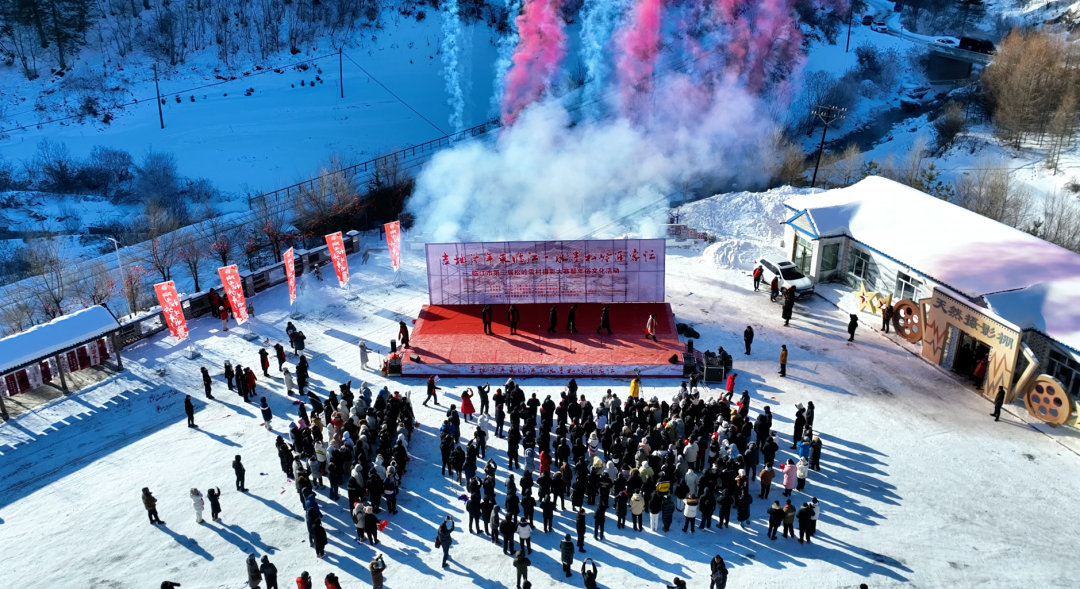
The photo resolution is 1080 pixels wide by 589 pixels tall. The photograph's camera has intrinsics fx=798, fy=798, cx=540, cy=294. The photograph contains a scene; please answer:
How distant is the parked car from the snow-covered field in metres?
2.15

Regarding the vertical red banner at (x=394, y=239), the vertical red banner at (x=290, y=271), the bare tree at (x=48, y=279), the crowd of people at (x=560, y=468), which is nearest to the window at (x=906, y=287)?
the crowd of people at (x=560, y=468)

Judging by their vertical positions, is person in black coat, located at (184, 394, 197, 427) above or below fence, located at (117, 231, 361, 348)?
below

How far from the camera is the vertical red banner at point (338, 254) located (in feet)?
95.2

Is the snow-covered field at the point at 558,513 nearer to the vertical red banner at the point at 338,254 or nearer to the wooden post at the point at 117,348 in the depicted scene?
the wooden post at the point at 117,348

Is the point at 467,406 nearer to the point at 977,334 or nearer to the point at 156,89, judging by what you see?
the point at 977,334

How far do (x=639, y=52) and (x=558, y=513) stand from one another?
1201 inches

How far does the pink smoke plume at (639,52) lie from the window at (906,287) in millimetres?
18524

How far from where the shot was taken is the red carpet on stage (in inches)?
954

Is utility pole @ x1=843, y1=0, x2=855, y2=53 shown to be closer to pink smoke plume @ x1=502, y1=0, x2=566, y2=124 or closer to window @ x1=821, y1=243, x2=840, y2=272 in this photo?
pink smoke plume @ x1=502, y1=0, x2=566, y2=124

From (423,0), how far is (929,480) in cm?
5258

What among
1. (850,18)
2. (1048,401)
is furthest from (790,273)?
(850,18)

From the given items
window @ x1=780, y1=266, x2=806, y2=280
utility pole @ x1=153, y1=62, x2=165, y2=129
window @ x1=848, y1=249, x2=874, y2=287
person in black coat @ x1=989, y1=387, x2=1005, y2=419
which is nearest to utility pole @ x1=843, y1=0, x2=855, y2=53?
window @ x1=848, y1=249, x2=874, y2=287

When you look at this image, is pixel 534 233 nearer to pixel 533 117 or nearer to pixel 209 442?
pixel 533 117

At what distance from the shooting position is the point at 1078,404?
20812 millimetres
